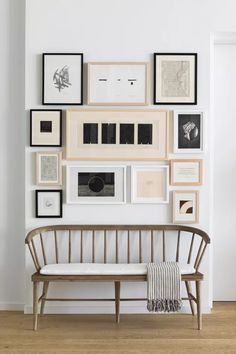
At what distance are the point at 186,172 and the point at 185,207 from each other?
29cm

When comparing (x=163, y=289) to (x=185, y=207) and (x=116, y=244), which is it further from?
(x=185, y=207)

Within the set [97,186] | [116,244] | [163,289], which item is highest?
[97,186]

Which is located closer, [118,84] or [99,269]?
[99,269]

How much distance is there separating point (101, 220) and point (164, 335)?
109cm

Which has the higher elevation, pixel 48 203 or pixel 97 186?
pixel 97 186

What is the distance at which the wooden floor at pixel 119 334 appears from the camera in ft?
11.4

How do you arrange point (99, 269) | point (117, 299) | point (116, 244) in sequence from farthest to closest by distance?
point (116, 244)
point (117, 299)
point (99, 269)

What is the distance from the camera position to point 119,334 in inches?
148

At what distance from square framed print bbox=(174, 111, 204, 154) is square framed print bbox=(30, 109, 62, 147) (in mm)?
972

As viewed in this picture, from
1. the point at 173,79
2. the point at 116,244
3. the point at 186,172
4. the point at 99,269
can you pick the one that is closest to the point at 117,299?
the point at 99,269

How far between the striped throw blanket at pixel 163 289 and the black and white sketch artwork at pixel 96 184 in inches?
31.6

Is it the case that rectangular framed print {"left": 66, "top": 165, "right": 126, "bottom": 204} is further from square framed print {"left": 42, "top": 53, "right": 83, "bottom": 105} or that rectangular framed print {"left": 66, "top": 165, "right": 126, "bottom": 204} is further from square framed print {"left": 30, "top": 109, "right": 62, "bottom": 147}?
square framed print {"left": 42, "top": 53, "right": 83, "bottom": 105}

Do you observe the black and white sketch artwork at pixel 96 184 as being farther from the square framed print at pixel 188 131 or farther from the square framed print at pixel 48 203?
the square framed print at pixel 188 131

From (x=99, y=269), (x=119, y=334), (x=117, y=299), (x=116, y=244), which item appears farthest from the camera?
(x=116, y=244)
